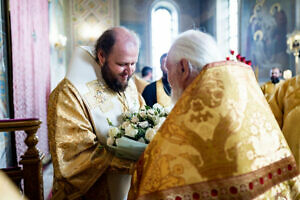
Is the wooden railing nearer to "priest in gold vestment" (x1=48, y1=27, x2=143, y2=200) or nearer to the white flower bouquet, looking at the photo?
"priest in gold vestment" (x1=48, y1=27, x2=143, y2=200)

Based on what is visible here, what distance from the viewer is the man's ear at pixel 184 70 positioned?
1262mm

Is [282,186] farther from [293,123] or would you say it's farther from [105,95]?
[105,95]

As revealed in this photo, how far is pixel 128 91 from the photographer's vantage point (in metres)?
2.48

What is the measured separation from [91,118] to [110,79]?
1.21 ft

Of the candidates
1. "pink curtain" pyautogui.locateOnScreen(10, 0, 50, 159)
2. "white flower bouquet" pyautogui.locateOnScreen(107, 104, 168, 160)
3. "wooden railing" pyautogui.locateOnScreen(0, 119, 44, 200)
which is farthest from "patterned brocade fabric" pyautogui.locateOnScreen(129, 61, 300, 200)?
"pink curtain" pyautogui.locateOnScreen(10, 0, 50, 159)

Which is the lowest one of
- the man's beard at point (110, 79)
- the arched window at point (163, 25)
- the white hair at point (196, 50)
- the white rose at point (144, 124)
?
the white rose at point (144, 124)

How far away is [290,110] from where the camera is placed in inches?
66.6

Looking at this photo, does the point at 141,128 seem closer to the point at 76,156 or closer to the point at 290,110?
the point at 76,156

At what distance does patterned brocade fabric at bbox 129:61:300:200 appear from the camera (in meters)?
0.98

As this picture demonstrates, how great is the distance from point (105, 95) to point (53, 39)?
19.8ft

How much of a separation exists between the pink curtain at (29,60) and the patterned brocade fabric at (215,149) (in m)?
2.93

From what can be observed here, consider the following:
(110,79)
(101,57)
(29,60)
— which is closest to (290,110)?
(110,79)

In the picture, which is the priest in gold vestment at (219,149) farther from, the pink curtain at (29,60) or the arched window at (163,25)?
the arched window at (163,25)

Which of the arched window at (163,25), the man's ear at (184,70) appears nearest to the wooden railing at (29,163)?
the man's ear at (184,70)
